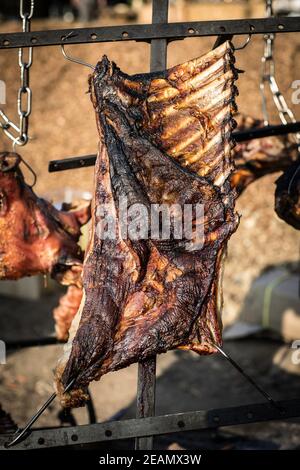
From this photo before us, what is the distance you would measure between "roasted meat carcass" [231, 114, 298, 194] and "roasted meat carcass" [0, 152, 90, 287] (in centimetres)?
131

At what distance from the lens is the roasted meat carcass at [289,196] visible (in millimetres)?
3188

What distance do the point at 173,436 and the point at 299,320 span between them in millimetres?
2097

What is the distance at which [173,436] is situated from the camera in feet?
14.0

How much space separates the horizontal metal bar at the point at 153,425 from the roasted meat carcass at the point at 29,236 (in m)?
0.95

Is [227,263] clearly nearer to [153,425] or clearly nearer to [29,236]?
[29,236]

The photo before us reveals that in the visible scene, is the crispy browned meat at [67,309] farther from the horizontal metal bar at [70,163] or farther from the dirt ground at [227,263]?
the dirt ground at [227,263]

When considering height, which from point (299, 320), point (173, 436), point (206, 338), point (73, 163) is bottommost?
point (173, 436)

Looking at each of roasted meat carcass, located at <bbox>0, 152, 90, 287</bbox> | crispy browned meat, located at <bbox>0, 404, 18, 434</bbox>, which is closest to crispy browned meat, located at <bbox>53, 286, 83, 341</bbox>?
roasted meat carcass, located at <bbox>0, 152, 90, 287</bbox>

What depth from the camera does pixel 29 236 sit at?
3.34m

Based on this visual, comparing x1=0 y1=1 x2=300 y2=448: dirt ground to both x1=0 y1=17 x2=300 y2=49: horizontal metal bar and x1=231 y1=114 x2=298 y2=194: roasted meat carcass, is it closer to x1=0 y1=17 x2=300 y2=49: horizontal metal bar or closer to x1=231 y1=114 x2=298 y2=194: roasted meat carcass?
x1=0 y1=17 x2=300 y2=49: horizontal metal bar

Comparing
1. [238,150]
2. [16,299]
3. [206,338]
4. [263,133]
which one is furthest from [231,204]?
[16,299]

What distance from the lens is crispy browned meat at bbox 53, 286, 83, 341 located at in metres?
3.68

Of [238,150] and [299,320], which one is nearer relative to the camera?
[238,150]
